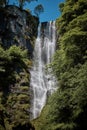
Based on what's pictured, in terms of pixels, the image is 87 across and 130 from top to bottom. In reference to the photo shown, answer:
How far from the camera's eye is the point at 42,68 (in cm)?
3391

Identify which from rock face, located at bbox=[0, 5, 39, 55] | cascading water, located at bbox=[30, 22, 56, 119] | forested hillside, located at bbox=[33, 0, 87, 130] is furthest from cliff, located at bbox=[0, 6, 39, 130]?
forested hillside, located at bbox=[33, 0, 87, 130]

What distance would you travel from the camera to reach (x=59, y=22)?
Answer: 20500 millimetres

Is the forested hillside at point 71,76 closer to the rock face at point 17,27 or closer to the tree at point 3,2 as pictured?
the rock face at point 17,27

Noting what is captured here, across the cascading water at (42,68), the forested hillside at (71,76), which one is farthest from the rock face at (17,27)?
the forested hillside at (71,76)

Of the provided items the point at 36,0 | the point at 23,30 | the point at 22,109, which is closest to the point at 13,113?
the point at 22,109

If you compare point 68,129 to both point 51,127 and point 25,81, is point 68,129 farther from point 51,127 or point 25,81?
point 25,81

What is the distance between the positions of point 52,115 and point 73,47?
3.97 m

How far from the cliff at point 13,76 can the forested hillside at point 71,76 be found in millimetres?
4062

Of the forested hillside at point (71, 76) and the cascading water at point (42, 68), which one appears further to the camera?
the cascading water at point (42, 68)

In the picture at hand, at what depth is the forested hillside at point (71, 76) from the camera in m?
15.8

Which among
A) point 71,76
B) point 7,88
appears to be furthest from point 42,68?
point 71,76

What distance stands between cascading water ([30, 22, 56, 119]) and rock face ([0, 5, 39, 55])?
38.4 inches

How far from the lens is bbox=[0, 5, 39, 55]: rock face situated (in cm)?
3438

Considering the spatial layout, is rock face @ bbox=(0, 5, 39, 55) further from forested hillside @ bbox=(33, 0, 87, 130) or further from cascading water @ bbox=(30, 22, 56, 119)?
forested hillside @ bbox=(33, 0, 87, 130)
